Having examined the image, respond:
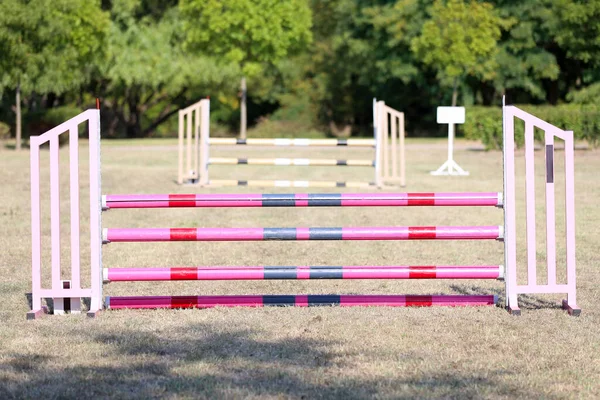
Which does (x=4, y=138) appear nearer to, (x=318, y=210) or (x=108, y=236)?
(x=318, y=210)

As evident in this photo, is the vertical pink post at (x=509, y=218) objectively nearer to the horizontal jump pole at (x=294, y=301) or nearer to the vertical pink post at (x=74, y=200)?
the horizontal jump pole at (x=294, y=301)

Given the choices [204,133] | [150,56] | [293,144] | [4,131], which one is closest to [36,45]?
[4,131]

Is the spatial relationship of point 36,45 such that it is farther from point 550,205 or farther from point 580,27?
point 550,205

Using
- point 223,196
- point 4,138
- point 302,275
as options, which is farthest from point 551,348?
point 4,138

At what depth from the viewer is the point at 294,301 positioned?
7578 mm

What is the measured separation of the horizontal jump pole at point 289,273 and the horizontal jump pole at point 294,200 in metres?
0.45

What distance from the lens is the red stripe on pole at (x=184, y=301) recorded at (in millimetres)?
7605

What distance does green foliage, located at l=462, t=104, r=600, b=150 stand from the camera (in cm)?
3061

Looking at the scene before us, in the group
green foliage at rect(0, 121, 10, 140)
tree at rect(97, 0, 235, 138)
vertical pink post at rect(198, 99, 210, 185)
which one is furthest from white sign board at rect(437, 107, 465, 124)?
green foliage at rect(0, 121, 10, 140)

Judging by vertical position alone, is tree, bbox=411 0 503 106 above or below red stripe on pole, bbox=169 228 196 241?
above

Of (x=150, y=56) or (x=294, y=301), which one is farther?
(x=150, y=56)

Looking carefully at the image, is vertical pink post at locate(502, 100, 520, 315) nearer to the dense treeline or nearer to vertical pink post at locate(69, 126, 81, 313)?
vertical pink post at locate(69, 126, 81, 313)

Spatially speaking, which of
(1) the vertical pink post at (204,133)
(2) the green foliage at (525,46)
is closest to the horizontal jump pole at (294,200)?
(1) the vertical pink post at (204,133)

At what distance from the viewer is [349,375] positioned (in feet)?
18.4
